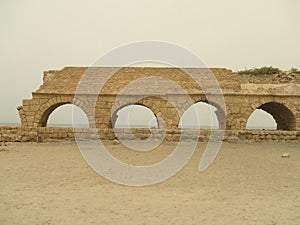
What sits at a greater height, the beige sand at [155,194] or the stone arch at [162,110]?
the stone arch at [162,110]

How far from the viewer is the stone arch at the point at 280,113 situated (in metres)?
15.5

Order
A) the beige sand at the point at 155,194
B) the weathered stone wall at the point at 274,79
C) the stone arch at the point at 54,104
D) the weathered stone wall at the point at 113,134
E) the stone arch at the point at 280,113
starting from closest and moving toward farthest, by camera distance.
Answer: the beige sand at the point at 155,194 < the weathered stone wall at the point at 113,134 < the stone arch at the point at 280,113 < the stone arch at the point at 54,104 < the weathered stone wall at the point at 274,79

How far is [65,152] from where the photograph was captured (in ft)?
36.6

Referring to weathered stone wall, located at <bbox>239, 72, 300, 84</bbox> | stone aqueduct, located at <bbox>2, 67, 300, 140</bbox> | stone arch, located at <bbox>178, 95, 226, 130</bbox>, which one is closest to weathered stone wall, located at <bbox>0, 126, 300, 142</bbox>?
stone aqueduct, located at <bbox>2, 67, 300, 140</bbox>

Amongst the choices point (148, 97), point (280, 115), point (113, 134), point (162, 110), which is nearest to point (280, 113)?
point (280, 115)

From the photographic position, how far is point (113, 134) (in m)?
13.9

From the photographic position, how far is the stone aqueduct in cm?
1538

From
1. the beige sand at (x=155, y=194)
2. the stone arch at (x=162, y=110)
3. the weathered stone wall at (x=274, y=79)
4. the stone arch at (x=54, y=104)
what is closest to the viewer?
the beige sand at (x=155, y=194)

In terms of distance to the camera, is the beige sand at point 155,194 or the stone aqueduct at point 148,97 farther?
the stone aqueduct at point 148,97

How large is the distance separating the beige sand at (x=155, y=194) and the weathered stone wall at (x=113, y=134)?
151 inches

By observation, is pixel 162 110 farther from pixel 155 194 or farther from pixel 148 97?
pixel 155 194

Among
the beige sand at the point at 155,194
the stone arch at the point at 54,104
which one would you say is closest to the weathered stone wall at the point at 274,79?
the stone arch at the point at 54,104

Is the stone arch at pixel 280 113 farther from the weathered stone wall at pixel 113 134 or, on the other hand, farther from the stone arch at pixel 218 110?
the weathered stone wall at pixel 113 134

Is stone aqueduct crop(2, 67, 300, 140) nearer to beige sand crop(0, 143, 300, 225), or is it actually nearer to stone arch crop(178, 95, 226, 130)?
stone arch crop(178, 95, 226, 130)
